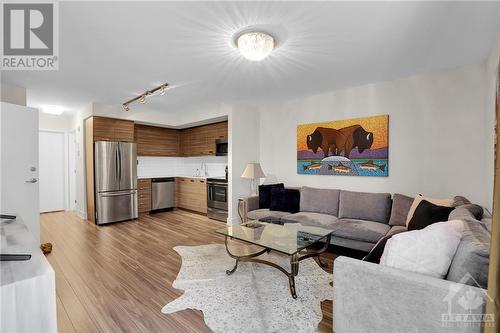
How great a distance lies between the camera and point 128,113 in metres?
5.37

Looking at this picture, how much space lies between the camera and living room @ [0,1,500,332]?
1451 mm

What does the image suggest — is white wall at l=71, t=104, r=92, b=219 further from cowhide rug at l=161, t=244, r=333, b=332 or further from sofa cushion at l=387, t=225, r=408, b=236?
sofa cushion at l=387, t=225, r=408, b=236

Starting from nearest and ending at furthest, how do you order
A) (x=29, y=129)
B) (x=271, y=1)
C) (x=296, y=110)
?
(x=271, y=1), (x=29, y=129), (x=296, y=110)

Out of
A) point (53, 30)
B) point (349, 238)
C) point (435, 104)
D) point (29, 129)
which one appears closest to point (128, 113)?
point (29, 129)

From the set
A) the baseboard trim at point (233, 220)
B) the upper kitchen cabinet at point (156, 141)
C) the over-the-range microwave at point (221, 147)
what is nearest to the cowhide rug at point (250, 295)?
the baseboard trim at point (233, 220)

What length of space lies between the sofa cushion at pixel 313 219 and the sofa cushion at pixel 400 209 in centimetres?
74

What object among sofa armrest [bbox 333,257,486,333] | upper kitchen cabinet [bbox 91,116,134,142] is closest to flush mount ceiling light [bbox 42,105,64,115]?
upper kitchen cabinet [bbox 91,116,134,142]

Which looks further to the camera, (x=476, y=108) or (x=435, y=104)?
(x=435, y=104)

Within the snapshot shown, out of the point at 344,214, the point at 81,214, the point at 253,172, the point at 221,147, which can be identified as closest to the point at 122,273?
the point at 253,172

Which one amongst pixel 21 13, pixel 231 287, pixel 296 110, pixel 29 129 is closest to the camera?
pixel 21 13

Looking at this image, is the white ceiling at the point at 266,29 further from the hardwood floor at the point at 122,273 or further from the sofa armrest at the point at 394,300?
the hardwood floor at the point at 122,273

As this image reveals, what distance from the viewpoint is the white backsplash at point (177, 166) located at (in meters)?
6.31

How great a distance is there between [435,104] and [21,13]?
445 cm

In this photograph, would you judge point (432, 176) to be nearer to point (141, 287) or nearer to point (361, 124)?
point (361, 124)
